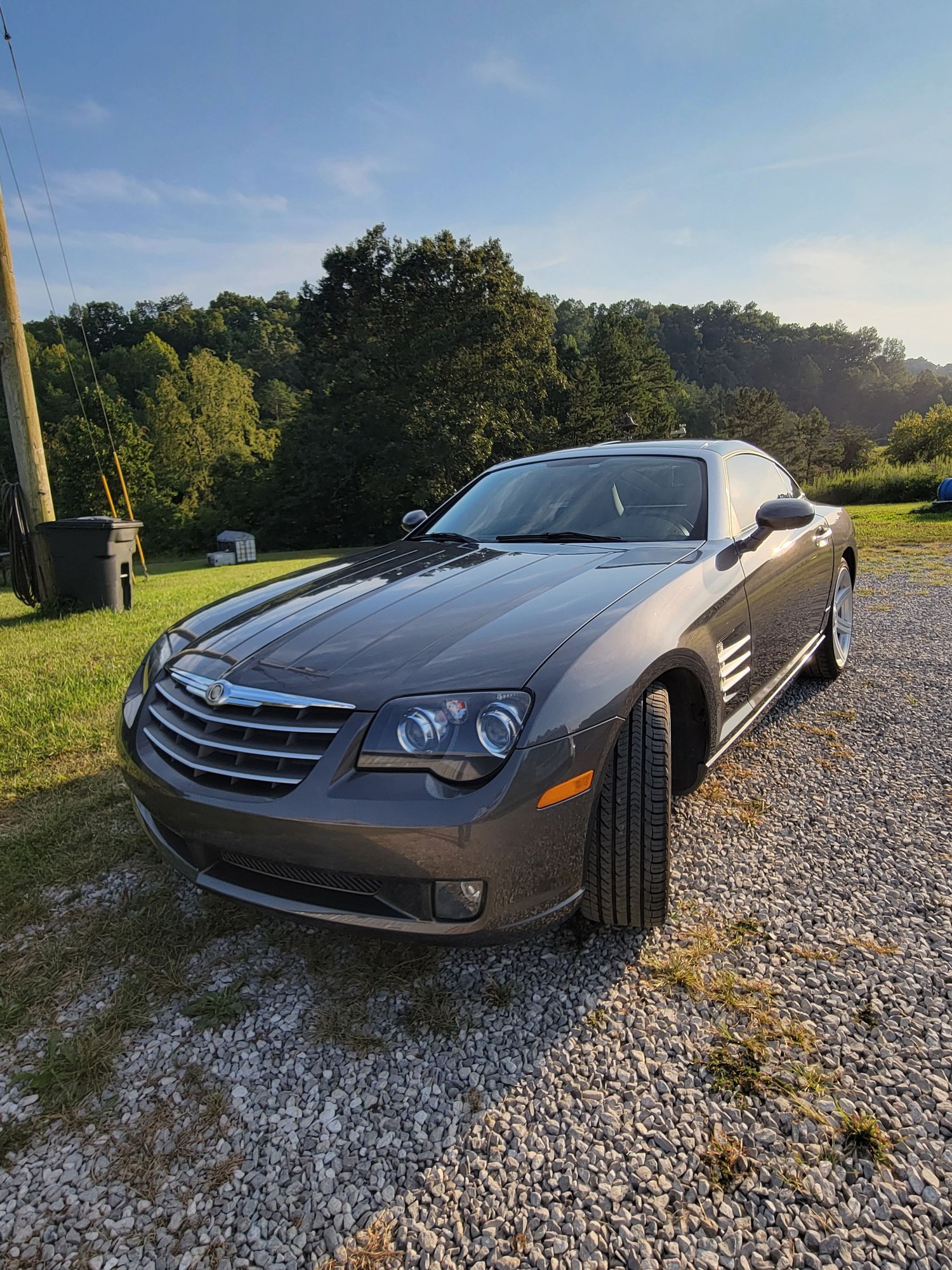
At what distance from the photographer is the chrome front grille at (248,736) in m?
1.63

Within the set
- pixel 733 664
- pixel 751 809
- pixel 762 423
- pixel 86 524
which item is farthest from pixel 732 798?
pixel 762 423

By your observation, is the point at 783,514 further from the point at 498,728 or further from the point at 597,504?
the point at 498,728

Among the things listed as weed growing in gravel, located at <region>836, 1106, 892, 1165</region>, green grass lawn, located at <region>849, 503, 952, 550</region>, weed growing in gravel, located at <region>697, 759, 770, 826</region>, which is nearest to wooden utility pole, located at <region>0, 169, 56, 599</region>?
weed growing in gravel, located at <region>697, 759, 770, 826</region>

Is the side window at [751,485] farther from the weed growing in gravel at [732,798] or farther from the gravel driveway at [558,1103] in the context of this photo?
the gravel driveway at [558,1103]

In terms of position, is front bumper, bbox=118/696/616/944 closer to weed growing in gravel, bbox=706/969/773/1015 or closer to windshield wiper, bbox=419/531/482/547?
weed growing in gravel, bbox=706/969/773/1015

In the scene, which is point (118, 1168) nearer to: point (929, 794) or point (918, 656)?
point (929, 794)

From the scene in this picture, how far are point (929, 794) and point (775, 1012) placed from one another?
1547 millimetres

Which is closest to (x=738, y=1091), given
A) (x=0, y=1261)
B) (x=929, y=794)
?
(x=0, y=1261)

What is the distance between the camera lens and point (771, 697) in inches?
116

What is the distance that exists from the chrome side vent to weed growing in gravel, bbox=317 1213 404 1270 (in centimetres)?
169

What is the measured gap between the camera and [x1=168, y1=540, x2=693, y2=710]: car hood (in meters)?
1.68

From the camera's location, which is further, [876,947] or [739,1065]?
[876,947]

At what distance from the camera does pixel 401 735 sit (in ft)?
5.13

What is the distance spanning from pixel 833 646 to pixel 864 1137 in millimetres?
3212
